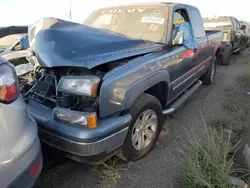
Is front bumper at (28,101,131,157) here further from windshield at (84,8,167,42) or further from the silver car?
windshield at (84,8,167,42)

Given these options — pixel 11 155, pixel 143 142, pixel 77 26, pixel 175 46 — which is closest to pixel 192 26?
pixel 175 46

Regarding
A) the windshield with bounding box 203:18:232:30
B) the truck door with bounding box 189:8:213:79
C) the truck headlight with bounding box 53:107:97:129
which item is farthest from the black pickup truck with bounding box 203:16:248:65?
the truck headlight with bounding box 53:107:97:129

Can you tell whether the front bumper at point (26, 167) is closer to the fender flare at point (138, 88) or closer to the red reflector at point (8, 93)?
the red reflector at point (8, 93)

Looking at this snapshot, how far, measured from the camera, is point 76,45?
8.77ft

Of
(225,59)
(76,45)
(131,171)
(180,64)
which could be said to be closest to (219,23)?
(225,59)

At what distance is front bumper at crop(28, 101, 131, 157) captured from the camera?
7.20 ft

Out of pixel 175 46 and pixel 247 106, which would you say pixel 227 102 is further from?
pixel 175 46

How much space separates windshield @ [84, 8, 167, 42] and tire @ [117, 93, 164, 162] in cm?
105

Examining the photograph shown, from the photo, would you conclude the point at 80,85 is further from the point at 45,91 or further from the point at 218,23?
the point at 218,23

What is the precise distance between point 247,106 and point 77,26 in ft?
11.4

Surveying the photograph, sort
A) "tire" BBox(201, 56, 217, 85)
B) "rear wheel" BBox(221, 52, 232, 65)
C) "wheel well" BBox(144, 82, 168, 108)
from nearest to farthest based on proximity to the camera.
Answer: "wheel well" BBox(144, 82, 168, 108), "tire" BBox(201, 56, 217, 85), "rear wheel" BBox(221, 52, 232, 65)

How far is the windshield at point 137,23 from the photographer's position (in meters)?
3.55

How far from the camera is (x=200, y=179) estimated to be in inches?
88.3

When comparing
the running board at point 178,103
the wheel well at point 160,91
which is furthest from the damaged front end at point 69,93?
the running board at point 178,103
